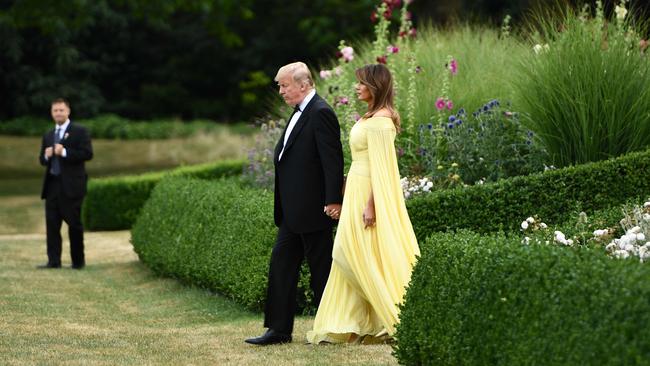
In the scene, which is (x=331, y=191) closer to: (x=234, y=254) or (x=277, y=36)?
(x=234, y=254)

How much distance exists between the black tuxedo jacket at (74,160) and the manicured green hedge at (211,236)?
2.90 feet

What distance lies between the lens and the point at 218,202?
11.2 m

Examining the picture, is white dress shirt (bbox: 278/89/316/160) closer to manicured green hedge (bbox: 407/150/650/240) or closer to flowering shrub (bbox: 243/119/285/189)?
manicured green hedge (bbox: 407/150/650/240)

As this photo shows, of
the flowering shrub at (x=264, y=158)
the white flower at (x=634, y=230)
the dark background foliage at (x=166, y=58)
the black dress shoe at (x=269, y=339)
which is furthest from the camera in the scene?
the dark background foliage at (x=166, y=58)

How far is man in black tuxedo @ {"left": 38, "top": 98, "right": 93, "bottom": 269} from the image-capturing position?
13.3 metres

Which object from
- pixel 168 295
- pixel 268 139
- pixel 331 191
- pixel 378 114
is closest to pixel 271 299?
pixel 331 191

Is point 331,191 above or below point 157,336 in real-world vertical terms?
above

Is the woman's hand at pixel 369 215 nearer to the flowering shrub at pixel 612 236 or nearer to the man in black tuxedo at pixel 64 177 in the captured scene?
the flowering shrub at pixel 612 236

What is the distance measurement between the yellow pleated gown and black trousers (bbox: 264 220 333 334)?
0.72 ft

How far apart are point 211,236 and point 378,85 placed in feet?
13.2

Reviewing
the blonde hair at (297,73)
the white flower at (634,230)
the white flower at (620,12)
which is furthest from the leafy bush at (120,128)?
the white flower at (634,230)

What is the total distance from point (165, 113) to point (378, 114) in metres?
36.8

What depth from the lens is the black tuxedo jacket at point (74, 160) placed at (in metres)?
13.3

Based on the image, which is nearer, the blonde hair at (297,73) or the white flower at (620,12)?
the blonde hair at (297,73)
